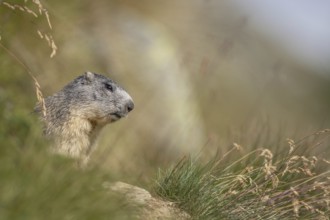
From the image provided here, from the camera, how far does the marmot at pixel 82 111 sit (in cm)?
722

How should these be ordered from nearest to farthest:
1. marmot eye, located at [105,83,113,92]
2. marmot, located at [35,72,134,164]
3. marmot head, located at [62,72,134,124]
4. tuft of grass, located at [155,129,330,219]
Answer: tuft of grass, located at [155,129,330,219] < marmot, located at [35,72,134,164] < marmot head, located at [62,72,134,124] < marmot eye, located at [105,83,113,92]

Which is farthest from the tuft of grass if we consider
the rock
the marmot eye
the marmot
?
the marmot eye

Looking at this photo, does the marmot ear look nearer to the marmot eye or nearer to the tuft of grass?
the marmot eye

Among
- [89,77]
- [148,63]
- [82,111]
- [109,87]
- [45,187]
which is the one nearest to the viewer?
[45,187]

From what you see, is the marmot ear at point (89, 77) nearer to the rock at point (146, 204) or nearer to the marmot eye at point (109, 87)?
the marmot eye at point (109, 87)

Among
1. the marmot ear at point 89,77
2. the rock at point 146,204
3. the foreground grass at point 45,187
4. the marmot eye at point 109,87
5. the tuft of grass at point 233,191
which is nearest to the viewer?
the foreground grass at point 45,187

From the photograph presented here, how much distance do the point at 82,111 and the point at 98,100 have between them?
0.25 metres

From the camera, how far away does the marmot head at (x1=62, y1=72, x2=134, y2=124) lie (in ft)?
24.8

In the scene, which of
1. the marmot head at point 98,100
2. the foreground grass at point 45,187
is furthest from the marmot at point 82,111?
the foreground grass at point 45,187

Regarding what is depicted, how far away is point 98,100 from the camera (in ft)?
25.3

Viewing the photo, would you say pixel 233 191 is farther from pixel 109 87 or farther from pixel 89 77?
pixel 89 77

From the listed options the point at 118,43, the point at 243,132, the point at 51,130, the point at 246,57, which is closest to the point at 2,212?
the point at 51,130

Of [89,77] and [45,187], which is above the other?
[45,187]

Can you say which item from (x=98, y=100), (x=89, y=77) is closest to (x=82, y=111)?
(x=98, y=100)
